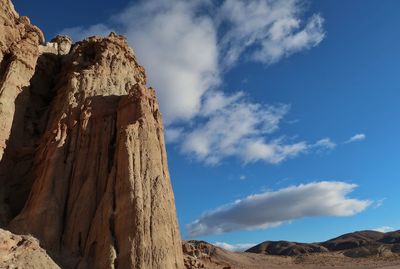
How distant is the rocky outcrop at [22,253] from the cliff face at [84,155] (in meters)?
1.35

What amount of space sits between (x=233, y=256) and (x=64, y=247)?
76982mm

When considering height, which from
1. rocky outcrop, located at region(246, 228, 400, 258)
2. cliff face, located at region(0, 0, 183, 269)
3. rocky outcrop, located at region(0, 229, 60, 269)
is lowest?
rocky outcrop, located at region(0, 229, 60, 269)

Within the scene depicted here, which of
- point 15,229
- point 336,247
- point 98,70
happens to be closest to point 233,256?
point 336,247

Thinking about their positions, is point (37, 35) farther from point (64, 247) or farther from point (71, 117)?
point (64, 247)

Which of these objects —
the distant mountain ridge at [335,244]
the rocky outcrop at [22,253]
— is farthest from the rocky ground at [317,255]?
the rocky outcrop at [22,253]

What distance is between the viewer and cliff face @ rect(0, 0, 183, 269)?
2202 centimetres

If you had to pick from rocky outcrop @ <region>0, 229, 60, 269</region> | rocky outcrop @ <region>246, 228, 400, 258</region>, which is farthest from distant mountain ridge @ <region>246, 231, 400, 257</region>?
rocky outcrop @ <region>0, 229, 60, 269</region>

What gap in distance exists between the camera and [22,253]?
63.8ft

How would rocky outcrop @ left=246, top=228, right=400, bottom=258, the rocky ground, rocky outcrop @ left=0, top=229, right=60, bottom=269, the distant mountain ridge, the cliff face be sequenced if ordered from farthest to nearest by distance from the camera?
the distant mountain ridge → rocky outcrop @ left=246, top=228, right=400, bottom=258 → the rocky ground → the cliff face → rocky outcrop @ left=0, top=229, right=60, bottom=269

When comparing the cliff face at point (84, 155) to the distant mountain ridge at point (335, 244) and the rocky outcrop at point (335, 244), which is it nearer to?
the rocky outcrop at point (335, 244)

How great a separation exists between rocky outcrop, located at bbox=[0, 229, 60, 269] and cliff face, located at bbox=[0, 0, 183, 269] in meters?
1.35

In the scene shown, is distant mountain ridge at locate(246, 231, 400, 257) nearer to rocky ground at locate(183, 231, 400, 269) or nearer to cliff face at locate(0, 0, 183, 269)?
rocky ground at locate(183, 231, 400, 269)

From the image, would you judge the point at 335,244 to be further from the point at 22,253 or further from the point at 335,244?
the point at 22,253

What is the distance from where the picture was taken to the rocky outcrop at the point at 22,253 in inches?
732
